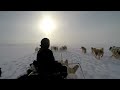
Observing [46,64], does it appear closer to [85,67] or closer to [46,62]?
[46,62]

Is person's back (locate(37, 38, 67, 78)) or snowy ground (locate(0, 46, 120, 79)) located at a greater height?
person's back (locate(37, 38, 67, 78))

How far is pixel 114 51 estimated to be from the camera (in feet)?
46.4

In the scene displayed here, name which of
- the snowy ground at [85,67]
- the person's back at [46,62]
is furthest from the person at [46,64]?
the snowy ground at [85,67]

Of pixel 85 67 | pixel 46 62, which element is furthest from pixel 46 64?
pixel 85 67

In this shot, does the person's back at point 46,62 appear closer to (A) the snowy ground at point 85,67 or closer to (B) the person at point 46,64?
(B) the person at point 46,64

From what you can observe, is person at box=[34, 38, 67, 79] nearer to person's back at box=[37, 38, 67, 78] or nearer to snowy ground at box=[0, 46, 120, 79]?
person's back at box=[37, 38, 67, 78]

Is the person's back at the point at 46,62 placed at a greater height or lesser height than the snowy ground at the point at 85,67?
greater

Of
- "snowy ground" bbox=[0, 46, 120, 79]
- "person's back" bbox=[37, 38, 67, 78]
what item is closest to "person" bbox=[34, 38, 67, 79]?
"person's back" bbox=[37, 38, 67, 78]

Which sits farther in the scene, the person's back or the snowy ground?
the snowy ground

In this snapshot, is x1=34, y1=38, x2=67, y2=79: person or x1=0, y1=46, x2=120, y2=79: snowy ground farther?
x1=0, y1=46, x2=120, y2=79: snowy ground
